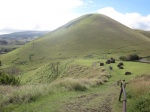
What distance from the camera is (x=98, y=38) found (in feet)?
412

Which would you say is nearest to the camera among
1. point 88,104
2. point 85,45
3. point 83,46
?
point 88,104

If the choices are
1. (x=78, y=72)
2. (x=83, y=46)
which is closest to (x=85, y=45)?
(x=83, y=46)

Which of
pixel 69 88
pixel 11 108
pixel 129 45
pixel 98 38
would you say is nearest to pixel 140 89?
pixel 69 88

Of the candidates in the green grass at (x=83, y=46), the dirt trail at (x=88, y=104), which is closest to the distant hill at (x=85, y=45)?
the green grass at (x=83, y=46)

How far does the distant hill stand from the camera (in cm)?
10450

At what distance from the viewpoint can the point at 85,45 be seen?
115812 millimetres

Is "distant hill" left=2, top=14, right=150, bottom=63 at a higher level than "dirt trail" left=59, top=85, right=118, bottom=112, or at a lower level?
higher

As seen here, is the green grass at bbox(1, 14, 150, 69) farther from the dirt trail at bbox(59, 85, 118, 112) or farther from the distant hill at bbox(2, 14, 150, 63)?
the dirt trail at bbox(59, 85, 118, 112)

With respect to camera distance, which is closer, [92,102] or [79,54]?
[92,102]

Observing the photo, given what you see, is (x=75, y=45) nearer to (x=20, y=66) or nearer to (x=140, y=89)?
(x=20, y=66)

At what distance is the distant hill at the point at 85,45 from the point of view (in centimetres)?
10450

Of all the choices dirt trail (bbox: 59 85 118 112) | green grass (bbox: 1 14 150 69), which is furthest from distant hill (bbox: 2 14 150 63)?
dirt trail (bbox: 59 85 118 112)

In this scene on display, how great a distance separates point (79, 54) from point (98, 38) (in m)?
27.3

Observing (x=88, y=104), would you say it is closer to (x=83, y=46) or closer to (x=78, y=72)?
(x=78, y=72)
